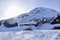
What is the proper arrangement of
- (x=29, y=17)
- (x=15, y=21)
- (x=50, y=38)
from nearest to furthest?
(x=50, y=38)
(x=15, y=21)
(x=29, y=17)

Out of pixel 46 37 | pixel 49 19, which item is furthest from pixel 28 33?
pixel 49 19

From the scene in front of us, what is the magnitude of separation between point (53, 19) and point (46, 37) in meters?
3.37

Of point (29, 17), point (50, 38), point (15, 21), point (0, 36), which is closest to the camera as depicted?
point (50, 38)

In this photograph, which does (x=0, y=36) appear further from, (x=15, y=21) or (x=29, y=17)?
(x=29, y=17)

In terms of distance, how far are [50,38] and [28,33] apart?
97 centimetres

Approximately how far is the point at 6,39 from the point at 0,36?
1.04ft

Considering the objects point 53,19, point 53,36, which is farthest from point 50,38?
point 53,19

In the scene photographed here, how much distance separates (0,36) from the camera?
19.3ft

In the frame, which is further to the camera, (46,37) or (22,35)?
(22,35)

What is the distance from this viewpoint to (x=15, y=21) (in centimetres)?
855

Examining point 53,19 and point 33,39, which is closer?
point 33,39

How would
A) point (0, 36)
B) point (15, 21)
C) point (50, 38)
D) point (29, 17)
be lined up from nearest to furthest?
point (50, 38)
point (0, 36)
point (15, 21)
point (29, 17)

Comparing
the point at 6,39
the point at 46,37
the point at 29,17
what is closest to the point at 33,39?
the point at 46,37

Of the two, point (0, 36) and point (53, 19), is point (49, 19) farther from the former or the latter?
point (0, 36)
